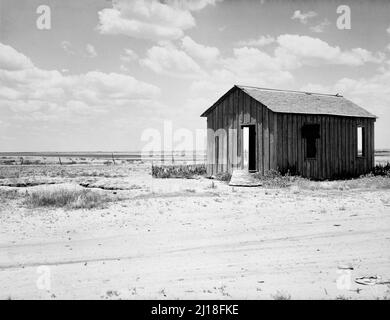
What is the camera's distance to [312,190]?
50.9ft

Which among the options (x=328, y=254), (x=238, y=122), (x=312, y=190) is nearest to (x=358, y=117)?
(x=238, y=122)

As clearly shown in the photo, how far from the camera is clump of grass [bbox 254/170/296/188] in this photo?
1666 centimetres

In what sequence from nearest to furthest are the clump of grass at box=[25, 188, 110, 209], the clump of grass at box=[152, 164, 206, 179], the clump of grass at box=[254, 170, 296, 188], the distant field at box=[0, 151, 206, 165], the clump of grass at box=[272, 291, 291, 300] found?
the clump of grass at box=[272, 291, 291, 300], the clump of grass at box=[25, 188, 110, 209], the clump of grass at box=[254, 170, 296, 188], the clump of grass at box=[152, 164, 206, 179], the distant field at box=[0, 151, 206, 165]

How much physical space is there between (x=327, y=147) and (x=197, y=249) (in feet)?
48.4

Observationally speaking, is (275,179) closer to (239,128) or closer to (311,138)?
(239,128)

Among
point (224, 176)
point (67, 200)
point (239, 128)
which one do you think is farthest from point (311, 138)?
point (67, 200)

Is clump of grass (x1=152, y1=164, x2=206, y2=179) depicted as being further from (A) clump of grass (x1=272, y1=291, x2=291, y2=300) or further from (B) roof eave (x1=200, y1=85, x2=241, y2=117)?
(A) clump of grass (x1=272, y1=291, x2=291, y2=300)

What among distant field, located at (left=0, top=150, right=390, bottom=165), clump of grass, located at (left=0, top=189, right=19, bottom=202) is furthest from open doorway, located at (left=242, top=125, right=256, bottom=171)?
distant field, located at (left=0, top=150, right=390, bottom=165)

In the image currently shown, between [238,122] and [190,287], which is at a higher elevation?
[238,122]

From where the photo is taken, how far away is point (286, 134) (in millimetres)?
18750

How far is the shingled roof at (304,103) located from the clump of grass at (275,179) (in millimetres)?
2757

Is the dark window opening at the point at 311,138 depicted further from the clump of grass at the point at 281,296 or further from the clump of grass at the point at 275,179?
the clump of grass at the point at 281,296
